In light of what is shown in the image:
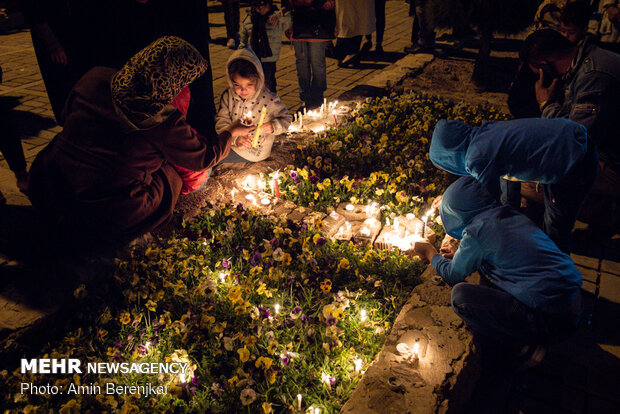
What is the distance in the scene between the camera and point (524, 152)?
2.73 m

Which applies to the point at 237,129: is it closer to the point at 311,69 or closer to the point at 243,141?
the point at 243,141

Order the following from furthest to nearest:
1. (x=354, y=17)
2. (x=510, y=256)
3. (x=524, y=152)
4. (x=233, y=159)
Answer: (x=354, y=17), (x=233, y=159), (x=524, y=152), (x=510, y=256)

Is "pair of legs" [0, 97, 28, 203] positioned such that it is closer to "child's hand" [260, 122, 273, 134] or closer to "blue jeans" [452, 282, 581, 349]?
"child's hand" [260, 122, 273, 134]

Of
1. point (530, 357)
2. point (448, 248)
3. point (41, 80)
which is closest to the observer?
point (530, 357)

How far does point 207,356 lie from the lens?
2725mm

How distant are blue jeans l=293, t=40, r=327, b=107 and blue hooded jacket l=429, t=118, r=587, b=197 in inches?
139

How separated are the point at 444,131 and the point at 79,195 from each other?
262cm

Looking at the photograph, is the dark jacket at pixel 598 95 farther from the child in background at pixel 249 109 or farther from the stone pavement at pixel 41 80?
the stone pavement at pixel 41 80

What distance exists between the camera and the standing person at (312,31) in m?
5.63

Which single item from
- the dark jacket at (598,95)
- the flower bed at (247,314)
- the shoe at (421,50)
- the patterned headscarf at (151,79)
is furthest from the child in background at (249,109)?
the shoe at (421,50)

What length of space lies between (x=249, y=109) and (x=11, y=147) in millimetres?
2246

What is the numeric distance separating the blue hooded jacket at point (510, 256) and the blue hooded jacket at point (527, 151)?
0.15 m

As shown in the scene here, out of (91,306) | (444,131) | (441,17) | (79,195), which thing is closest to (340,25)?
(441,17)

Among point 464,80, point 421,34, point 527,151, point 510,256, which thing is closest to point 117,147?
point 510,256
